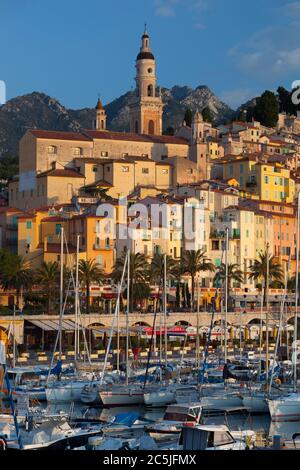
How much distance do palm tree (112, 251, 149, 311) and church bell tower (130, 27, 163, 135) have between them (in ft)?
142

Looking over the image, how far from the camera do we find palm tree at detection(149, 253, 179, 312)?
81.6m

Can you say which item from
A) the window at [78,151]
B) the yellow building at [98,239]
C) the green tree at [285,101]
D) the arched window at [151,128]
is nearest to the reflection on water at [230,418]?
the yellow building at [98,239]

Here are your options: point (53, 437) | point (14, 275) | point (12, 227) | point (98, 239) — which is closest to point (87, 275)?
point (14, 275)

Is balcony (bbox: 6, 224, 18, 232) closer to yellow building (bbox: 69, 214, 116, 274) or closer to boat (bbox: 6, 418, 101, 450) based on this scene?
yellow building (bbox: 69, 214, 116, 274)

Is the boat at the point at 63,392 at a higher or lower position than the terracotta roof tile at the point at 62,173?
lower

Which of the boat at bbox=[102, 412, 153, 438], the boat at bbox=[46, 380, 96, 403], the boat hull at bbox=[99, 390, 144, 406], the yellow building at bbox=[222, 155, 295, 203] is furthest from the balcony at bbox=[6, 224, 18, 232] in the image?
the boat at bbox=[102, 412, 153, 438]

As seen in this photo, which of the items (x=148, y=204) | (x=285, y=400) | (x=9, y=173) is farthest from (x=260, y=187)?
(x=285, y=400)

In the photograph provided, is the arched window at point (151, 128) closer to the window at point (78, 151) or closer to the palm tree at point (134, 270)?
the window at point (78, 151)

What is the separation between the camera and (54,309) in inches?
3039

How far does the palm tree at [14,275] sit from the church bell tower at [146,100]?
1832 inches

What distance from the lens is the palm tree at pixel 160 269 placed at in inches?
3211

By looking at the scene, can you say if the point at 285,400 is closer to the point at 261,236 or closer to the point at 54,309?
the point at 54,309

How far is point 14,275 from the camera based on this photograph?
78312 millimetres
